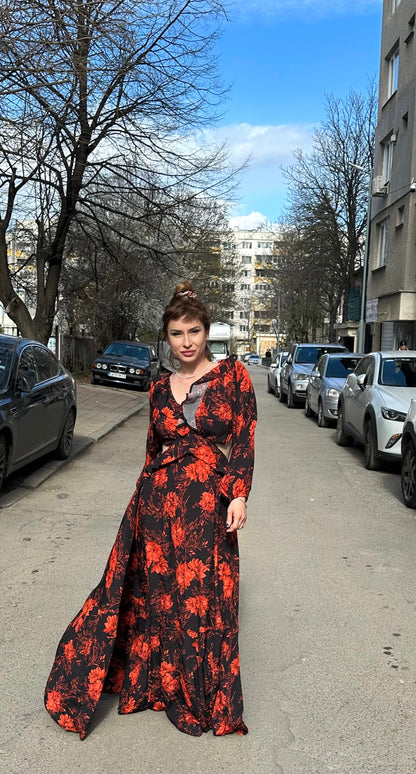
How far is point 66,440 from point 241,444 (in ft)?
23.8

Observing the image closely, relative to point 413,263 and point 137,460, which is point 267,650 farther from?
point 413,263

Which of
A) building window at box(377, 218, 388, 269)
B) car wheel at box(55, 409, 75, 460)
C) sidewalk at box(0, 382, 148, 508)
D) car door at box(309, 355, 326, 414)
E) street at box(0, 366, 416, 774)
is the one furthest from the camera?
A: building window at box(377, 218, 388, 269)

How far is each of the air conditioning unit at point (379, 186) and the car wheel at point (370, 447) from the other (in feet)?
59.8

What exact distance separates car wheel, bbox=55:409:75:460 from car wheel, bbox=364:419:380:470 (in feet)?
13.5

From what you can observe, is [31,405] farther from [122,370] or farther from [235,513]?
[122,370]

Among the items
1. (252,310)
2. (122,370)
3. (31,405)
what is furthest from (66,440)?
(252,310)

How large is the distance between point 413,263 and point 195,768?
71.4ft

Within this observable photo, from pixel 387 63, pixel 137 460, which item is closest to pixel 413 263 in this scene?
pixel 387 63

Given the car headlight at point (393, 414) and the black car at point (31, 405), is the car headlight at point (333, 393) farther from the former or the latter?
the black car at point (31, 405)

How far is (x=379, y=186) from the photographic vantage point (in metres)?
27.1

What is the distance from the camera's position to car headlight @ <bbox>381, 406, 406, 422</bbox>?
382 inches

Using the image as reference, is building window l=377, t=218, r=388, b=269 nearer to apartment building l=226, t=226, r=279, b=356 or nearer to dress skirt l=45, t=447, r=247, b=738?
dress skirt l=45, t=447, r=247, b=738

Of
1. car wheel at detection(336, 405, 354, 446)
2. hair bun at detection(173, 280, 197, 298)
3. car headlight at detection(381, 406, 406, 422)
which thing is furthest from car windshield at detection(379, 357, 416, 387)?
hair bun at detection(173, 280, 197, 298)

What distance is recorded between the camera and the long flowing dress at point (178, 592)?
3088 mm
